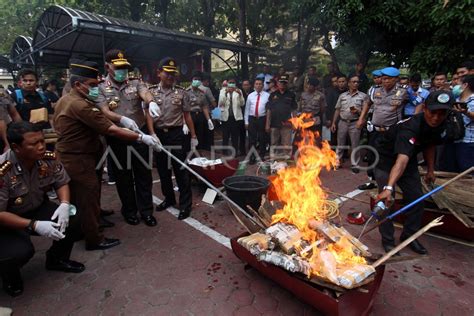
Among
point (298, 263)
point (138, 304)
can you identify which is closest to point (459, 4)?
point (298, 263)

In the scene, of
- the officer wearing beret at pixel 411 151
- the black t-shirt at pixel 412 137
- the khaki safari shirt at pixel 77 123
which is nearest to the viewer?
the officer wearing beret at pixel 411 151

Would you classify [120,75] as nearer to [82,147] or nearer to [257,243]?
[82,147]

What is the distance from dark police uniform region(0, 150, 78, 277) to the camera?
9.83 ft

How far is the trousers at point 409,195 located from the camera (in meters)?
3.80

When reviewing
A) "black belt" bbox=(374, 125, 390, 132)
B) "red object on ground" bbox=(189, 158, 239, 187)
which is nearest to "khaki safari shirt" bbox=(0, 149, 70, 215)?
"red object on ground" bbox=(189, 158, 239, 187)

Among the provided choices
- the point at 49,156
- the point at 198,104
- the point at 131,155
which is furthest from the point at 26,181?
the point at 198,104

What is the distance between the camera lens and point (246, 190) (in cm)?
464

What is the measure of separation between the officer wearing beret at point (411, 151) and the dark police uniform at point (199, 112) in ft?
16.8

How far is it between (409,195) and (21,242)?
4.43 metres

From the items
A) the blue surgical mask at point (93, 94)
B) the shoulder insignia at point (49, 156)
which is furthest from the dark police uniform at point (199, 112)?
the shoulder insignia at point (49, 156)

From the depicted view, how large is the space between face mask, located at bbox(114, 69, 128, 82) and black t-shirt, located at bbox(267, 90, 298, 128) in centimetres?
440

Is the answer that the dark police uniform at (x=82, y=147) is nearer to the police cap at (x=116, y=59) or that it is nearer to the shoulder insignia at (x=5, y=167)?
the shoulder insignia at (x=5, y=167)

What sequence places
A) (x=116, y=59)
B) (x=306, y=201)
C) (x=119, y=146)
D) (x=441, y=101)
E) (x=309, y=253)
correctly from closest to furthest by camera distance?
(x=309, y=253), (x=441, y=101), (x=306, y=201), (x=116, y=59), (x=119, y=146)

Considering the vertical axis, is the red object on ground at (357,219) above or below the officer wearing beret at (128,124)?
below
